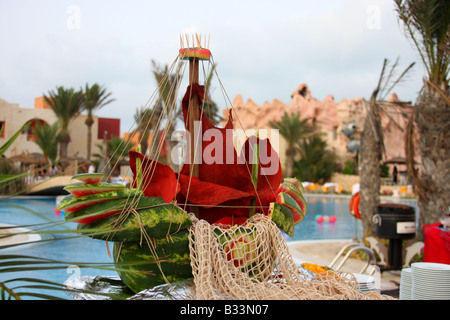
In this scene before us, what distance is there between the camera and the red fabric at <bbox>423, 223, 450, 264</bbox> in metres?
5.00

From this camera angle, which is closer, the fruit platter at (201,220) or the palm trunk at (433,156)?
the fruit platter at (201,220)

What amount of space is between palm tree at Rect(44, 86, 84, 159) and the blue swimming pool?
10.1 meters

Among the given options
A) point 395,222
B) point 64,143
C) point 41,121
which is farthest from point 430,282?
point 41,121

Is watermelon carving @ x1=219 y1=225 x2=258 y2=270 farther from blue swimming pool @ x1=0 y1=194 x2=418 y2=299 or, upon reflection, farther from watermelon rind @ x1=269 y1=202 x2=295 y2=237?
blue swimming pool @ x1=0 y1=194 x2=418 y2=299

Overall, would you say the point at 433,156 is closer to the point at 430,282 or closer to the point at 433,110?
the point at 433,110

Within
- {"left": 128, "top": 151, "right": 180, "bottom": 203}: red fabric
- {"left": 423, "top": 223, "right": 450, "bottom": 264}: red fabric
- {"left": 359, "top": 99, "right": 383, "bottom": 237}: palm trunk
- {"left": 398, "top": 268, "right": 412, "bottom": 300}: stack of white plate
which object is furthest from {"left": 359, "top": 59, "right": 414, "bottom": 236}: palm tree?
{"left": 128, "top": 151, "right": 180, "bottom": 203}: red fabric

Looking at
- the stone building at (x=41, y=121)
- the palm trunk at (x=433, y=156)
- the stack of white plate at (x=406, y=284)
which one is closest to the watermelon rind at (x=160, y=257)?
the stack of white plate at (x=406, y=284)

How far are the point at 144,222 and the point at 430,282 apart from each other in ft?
7.23

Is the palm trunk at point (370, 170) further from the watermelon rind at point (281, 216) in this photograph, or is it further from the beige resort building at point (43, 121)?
the beige resort building at point (43, 121)

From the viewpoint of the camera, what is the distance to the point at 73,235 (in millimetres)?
2475

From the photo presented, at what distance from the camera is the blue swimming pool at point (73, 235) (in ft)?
17.7

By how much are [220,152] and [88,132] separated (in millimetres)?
31174

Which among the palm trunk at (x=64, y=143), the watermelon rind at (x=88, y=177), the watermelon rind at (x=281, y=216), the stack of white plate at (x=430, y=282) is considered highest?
the palm trunk at (x=64, y=143)

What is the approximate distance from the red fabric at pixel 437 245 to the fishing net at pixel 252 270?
4035 millimetres
